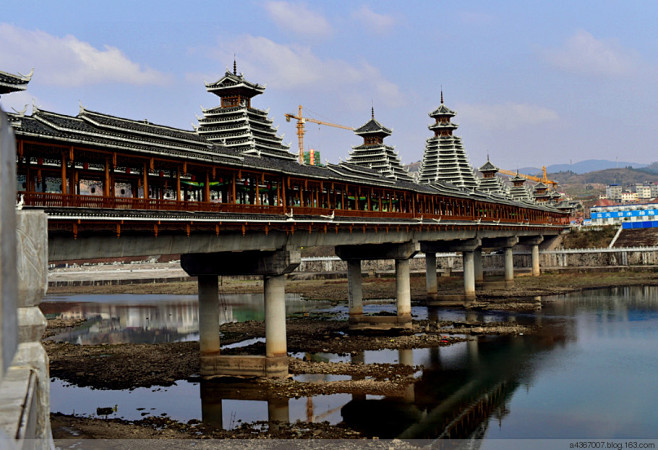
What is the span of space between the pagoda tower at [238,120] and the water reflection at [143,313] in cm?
2200

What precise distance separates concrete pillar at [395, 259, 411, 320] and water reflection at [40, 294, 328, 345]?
22.4 meters

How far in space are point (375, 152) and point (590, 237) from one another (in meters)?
73.9

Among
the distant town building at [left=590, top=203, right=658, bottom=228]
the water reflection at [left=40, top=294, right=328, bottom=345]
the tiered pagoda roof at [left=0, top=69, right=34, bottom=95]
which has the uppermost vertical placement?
the tiered pagoda roof at [left=0, top=69, right=34, bottom=95]

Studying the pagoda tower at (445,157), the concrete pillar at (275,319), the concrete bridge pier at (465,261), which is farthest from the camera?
the pagoda tower at (445,157)

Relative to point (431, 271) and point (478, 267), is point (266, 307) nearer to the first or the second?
point (431, 271)

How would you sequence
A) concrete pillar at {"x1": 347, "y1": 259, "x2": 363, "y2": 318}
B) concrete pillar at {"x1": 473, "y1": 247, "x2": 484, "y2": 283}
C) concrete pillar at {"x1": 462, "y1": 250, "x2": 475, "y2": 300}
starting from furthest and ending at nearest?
concrete pillar at {"x1": 473, "y1": 247, "x2": 484, "y2": 283} → concrete pillar at {"x1": 462, "y1": 250, "x2": 475, "y2": 300} → concrete pillar at {"x1": 347, "y1": 259, "x2": 363, "y2": 318}

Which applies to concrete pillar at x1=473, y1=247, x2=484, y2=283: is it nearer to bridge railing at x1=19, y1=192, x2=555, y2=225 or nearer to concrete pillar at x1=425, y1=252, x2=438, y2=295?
concrete pillar at x1=425, y1=252, x2=438, y2=295

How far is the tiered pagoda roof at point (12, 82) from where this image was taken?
96.2 ft

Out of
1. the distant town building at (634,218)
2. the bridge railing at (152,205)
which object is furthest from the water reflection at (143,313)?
the distant town building at (634,218)

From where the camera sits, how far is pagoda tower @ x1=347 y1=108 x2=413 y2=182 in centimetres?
9138

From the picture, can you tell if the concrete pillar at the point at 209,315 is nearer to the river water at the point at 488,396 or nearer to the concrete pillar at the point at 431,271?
the river water at the point at 488,396

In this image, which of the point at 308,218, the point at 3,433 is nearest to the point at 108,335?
the point at 308,218

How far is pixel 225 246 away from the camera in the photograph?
3956 cm

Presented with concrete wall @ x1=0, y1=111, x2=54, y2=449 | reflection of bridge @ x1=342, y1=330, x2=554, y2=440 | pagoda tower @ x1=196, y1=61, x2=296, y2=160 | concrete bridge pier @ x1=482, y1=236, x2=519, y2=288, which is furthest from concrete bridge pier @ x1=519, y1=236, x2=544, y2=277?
concrete wall @ x1=0, y1=111, x2=54, y2=449
